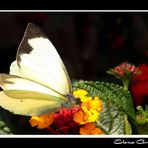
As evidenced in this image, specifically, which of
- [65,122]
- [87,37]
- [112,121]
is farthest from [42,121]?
[87,37]

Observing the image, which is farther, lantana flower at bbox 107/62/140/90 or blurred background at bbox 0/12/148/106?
blurred background at bbox 0/12/148/106

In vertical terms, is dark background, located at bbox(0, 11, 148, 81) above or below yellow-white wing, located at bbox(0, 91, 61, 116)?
above

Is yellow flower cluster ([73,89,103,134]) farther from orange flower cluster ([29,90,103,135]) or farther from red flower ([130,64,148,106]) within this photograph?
red flower ([130,64,148,106])

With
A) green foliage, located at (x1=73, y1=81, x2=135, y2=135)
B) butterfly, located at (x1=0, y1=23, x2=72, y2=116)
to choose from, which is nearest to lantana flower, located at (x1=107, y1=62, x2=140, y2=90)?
green foliage, located at (x1=73, y1=81, x2=135, y2=135)

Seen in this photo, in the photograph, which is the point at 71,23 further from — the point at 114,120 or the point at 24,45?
the point at 114,120

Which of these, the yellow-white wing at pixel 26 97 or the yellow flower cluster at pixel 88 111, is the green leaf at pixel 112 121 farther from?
the yellow-white wing at pixel 26 97

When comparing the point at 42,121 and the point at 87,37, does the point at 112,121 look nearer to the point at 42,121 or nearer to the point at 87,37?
the point at 42,121

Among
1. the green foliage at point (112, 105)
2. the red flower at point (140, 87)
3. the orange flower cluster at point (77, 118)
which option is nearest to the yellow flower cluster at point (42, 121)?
the orange flower cluster at point (77, 118)
